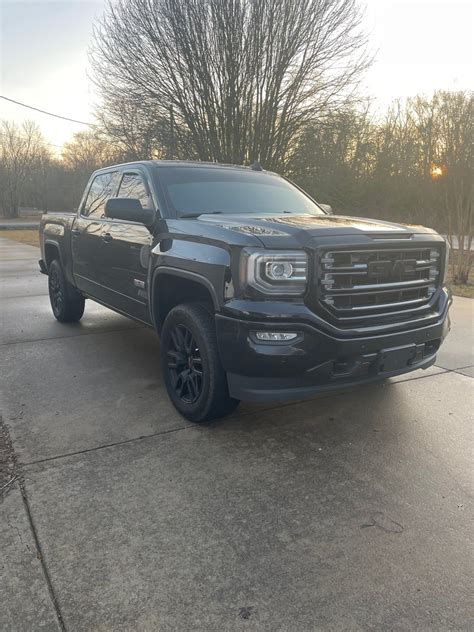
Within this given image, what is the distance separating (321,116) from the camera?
16.3 meters

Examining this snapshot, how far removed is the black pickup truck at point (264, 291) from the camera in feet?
9.20

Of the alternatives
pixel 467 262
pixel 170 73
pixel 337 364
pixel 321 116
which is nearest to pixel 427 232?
pixel 337 364

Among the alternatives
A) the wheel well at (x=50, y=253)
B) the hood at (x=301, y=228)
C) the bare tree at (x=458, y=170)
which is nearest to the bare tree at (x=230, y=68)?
the bare tree at (x=458, y=170)

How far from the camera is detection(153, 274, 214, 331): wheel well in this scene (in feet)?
11.4

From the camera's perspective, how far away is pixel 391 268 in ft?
10.3

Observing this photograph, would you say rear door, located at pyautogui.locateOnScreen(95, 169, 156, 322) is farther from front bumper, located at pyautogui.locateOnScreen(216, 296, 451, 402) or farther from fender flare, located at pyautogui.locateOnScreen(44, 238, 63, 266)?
fender flare, located at pyautogui.locateOnScreen(44, 238, 63, 266)

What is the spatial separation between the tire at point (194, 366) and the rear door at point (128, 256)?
631 mm

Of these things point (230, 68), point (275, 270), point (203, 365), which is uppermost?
point (230, 68)

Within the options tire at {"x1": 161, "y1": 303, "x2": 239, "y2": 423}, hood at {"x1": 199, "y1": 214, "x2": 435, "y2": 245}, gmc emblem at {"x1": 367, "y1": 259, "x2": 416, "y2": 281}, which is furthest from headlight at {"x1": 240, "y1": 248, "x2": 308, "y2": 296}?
tire at {"x1": 161, "y1": 303, "x2": 239, "y2": 423}

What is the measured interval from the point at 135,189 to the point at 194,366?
1907 mm

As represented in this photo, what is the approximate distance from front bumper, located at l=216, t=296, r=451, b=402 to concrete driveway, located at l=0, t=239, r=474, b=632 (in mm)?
490

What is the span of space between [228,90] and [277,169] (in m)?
3.09

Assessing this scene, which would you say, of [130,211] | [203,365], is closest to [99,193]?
[130,211]

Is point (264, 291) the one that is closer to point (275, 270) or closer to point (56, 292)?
point (275, 270)
